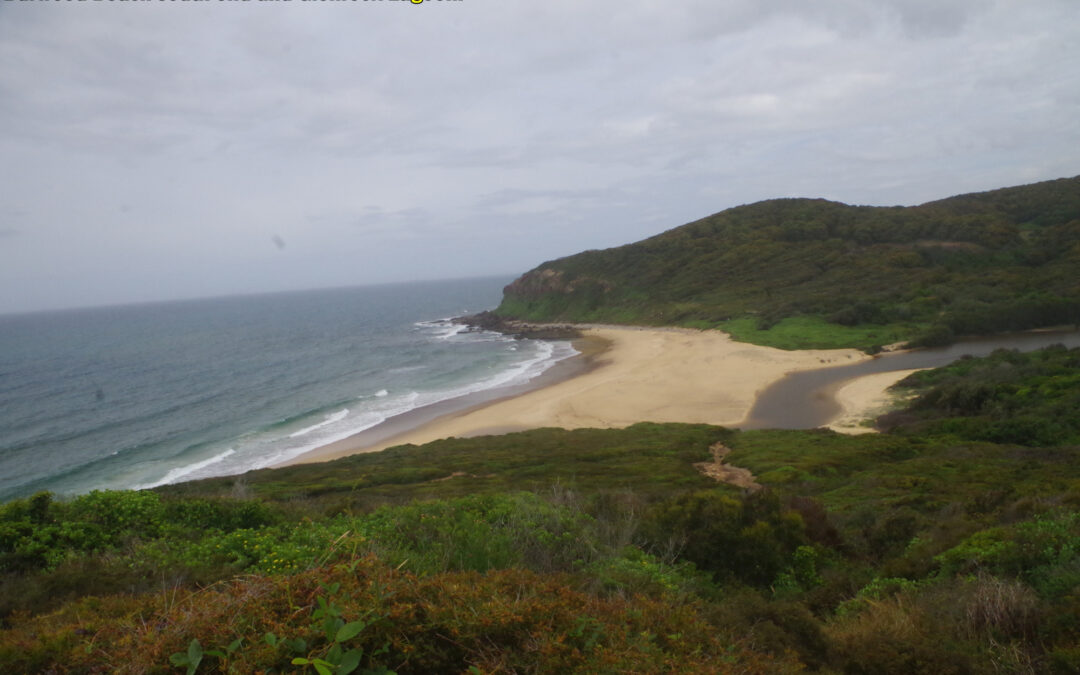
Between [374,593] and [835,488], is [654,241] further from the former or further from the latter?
[374,593]

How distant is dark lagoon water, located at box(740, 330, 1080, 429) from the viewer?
93.1 feet

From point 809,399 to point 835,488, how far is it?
17581 millimetres

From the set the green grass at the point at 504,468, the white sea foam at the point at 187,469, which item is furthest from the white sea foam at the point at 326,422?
the green grass at the point at 504,468

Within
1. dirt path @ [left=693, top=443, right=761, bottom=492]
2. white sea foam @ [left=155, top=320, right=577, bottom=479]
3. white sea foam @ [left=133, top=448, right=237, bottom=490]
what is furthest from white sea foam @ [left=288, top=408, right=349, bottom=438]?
dirt path @ [left=693, top=443, right=761, bottom=492]

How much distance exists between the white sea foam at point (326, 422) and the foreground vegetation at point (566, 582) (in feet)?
82.3

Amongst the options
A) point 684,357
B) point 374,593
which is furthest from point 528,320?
point 374,593

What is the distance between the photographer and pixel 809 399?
30969mm

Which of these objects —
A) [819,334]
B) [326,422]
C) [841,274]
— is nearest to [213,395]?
[326,422]

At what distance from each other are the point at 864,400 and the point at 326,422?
32096 millimetres

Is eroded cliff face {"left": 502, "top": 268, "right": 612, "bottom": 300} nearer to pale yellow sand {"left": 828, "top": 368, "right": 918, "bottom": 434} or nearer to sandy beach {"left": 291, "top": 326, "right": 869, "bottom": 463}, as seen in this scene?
sandy beach {"left": 291, "top": 326, "right": 869, "bottom": 463}

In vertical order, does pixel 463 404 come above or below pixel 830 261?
below

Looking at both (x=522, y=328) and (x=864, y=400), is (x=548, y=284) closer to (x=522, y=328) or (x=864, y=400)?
(x=522, y=328)

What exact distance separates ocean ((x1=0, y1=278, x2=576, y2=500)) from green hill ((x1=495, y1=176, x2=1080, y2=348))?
18.9 metres

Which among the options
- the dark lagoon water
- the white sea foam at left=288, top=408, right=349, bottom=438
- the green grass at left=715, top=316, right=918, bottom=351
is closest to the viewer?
the dark lagoon water
